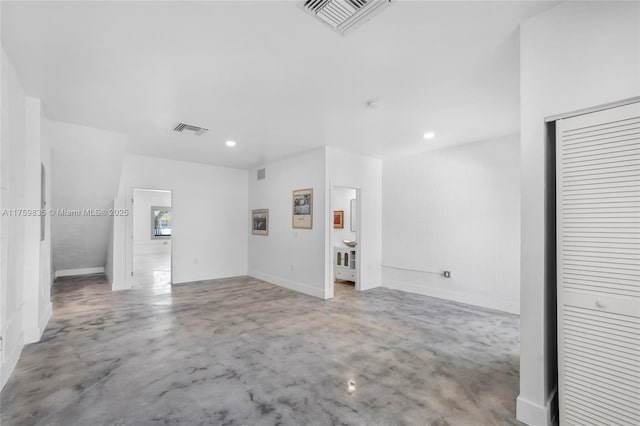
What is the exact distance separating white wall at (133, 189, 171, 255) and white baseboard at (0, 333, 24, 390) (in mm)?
9724

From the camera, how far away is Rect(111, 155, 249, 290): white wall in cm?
597

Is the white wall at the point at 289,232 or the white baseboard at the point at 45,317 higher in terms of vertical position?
the white wall at the point at 289,232

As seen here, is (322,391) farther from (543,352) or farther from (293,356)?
(543,352)

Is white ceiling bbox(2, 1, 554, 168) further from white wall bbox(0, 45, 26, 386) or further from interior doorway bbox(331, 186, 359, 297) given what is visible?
interior doorway bbox(331, 186, 359, 297)

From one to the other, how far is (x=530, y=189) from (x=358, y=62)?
1.67 metres

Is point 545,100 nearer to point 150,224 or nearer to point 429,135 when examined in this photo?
point 429,135

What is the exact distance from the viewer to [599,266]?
1749 mm

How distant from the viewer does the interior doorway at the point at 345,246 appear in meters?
6.01

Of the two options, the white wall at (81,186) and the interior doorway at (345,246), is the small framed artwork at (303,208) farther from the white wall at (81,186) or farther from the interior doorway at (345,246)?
the white wall at (81,186)

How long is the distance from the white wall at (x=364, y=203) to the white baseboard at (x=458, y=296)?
52cm

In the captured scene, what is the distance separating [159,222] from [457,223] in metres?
11.8

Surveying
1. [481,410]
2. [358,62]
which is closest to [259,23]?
[358,62]

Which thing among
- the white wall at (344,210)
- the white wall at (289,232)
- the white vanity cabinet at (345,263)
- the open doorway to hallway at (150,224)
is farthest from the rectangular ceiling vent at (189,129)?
the open doorway to hallway at (150,224)

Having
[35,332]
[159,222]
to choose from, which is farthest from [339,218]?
[159,222]
